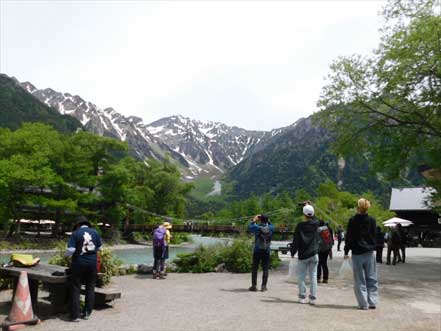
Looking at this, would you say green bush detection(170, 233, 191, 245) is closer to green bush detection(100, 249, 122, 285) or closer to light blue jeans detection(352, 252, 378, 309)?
green bush detection(100, 249, 122, 285)

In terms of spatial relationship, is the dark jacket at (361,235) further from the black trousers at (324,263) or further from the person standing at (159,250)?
the person standing at (159,250)

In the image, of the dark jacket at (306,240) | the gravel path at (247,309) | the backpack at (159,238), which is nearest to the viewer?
the gravel path at (247,309)

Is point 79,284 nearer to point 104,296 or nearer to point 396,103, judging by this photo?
point 104,296

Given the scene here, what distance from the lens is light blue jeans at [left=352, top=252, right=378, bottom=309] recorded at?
745 centimetres

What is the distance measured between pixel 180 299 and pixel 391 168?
12.7 m

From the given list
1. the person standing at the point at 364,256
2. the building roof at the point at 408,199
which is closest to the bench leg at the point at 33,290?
the person standing at the point at 364,256

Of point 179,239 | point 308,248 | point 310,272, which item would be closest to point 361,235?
point 308,248

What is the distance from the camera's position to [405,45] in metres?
14.9

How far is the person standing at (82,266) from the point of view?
661cm

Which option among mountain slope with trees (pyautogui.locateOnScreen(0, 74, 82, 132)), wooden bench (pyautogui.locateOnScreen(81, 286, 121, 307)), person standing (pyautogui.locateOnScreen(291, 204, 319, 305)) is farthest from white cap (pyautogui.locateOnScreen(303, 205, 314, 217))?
mountain slope with trees (pyautogui.locateOnScreen(0, 74, 82, 132))

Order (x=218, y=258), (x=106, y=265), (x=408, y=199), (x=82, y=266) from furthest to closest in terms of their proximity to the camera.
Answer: (x=408, y=199) < (x=218, y=258) < (x=106, y=265) < (x=82, y=266)

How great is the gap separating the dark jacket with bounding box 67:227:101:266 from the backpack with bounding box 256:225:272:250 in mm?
3779

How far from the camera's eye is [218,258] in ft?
47.5

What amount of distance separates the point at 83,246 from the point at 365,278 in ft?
16.6
